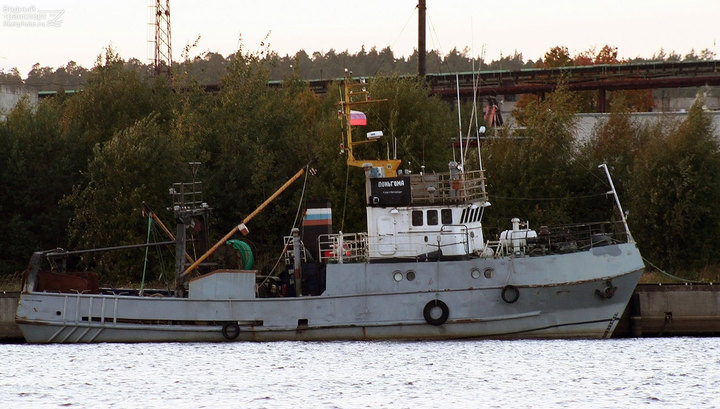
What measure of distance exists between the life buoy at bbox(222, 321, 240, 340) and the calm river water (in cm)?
26

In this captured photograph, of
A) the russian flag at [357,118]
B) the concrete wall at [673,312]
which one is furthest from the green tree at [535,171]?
the russian flag at [357,118]

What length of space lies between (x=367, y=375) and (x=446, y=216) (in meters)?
5.82

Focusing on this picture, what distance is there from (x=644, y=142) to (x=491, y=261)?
51.4 ft

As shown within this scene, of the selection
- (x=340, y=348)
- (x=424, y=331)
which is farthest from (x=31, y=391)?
(x=424, y=331)

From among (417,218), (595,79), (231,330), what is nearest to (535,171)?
(417,218)

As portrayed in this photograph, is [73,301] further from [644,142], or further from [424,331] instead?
[644,142]

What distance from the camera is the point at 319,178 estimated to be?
40531 mm

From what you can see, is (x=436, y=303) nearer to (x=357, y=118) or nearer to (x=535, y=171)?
(x=357, y=118)

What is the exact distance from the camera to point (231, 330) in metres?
29.5

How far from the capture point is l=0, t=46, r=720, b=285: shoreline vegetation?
3797 cm

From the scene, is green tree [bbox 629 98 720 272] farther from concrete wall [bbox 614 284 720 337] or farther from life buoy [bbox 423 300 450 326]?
life buoy [bbox 423 300 450 326]

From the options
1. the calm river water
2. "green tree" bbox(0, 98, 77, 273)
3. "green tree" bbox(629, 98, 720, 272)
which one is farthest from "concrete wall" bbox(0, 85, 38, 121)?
"green tree" bbox(629, 98, 720, 272)

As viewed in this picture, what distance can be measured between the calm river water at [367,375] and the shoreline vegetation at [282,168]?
26.6ft

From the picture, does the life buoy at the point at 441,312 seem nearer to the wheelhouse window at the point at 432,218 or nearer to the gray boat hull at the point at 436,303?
the gray boat hull at the point at 436,303
